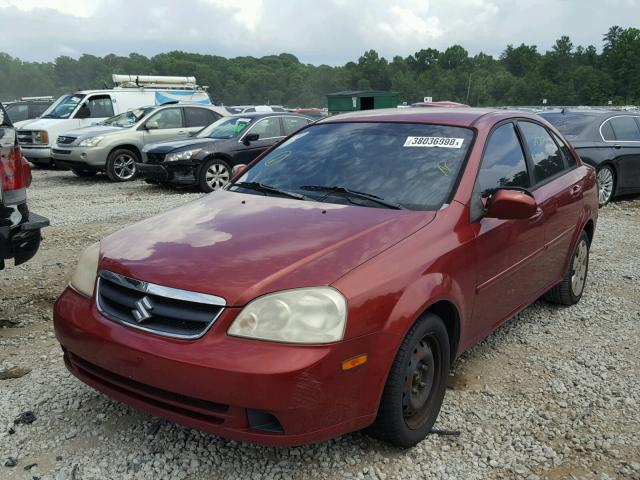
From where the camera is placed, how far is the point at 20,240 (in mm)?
3879

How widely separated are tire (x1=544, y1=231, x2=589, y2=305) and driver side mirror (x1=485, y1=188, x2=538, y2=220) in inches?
67.2

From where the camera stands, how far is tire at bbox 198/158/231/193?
35.2 ft

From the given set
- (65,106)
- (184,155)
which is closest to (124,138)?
(184,155)

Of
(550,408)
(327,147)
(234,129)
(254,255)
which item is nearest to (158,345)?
(254,255)

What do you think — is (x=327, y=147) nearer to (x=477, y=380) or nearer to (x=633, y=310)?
(x=477, y=380)

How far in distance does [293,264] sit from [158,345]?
0.65m

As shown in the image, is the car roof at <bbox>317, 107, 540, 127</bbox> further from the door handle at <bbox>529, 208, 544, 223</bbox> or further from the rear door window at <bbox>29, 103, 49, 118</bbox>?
the rear door window at <bbox>29, 103, 49, 118</bbox>

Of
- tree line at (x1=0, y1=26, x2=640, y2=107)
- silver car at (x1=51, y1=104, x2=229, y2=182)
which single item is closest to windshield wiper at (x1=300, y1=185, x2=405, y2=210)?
silver car at (x1=51, y1=104, x2=229, y2=182)

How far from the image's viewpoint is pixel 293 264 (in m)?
2.54

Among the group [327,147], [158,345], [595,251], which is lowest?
[595,251]

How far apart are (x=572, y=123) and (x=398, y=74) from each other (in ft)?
368

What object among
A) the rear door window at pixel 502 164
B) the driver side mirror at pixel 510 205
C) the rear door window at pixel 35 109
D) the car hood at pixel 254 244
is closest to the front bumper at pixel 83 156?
the rear door window at pixel 35 109

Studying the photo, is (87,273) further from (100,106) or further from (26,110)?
(26,110)

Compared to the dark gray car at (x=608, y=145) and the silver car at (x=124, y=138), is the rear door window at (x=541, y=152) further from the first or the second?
the silver car at (x=124, y=138)
